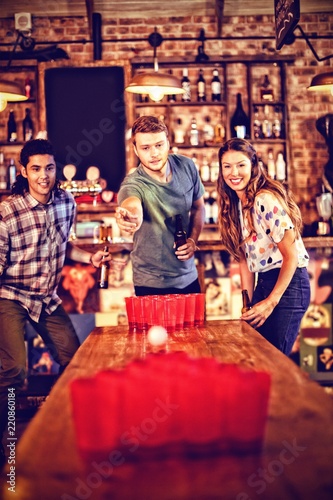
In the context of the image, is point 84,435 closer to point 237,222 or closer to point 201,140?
point 237,222

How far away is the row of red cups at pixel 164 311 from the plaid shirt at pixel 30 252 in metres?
1.09

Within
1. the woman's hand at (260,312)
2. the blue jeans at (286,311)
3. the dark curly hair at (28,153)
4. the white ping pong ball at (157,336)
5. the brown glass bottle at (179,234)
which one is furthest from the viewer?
the dark curly hair at (28,153)

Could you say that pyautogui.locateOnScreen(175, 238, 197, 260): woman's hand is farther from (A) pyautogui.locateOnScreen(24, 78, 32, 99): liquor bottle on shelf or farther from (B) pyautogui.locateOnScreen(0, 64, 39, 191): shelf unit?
(A) pyautogui.locateOnScreen(24, 78, 32, 99): liquor bottle on shelf

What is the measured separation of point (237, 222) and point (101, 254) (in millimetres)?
692

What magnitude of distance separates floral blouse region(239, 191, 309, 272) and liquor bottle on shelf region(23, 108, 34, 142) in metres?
4.01

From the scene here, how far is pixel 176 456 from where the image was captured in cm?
124

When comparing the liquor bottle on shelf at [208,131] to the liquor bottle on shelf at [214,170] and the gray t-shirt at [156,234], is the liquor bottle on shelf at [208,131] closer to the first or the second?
the liquor bottle on shelf at [214,170]

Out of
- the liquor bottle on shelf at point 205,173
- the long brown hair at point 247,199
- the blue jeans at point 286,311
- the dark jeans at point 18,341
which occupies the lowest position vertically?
the dark jeans at point 18,341

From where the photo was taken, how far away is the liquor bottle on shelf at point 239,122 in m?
6.37

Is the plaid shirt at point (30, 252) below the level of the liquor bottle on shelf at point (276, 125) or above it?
below

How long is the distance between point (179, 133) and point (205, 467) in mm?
5559

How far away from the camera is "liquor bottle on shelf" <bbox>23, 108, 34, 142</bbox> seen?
254 inches

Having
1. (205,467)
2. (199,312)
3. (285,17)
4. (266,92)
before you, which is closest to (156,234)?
(199,312)

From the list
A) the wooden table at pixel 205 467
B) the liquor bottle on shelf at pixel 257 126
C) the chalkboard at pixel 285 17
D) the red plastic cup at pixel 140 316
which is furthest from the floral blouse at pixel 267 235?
the liquor bottle on shelf at pixel 257 126
